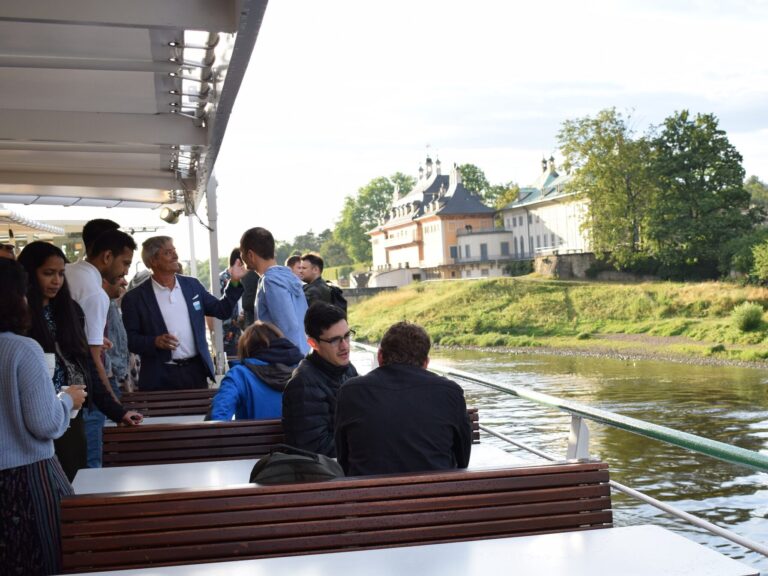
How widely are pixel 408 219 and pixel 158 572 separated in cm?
8767

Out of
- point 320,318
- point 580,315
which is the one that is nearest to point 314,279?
point 320,318

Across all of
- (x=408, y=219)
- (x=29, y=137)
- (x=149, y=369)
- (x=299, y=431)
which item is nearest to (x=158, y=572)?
(x=299, y=431)

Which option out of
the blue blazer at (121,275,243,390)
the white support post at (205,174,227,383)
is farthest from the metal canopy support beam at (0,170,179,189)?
the blue blazer at (121,275,243,390)

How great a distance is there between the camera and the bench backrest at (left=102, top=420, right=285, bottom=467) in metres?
3.39

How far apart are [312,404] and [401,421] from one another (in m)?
0.62

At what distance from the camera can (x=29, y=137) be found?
564 cm

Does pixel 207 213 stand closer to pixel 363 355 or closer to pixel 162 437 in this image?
pixel 363 355

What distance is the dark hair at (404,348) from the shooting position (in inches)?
107

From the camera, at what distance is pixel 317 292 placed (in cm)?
631

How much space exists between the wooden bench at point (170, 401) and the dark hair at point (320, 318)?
1.30 m

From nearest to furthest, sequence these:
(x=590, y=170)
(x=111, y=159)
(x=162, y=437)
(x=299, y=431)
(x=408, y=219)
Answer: (x=299, y=431)
(x=162, y=437)
(x=111, y=159)
(x=590, y=170)
(x=408, y=219)

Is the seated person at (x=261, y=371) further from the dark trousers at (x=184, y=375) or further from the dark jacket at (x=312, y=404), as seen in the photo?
the dark trousers at (x=184, y=375)

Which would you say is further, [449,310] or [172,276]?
[449,310]

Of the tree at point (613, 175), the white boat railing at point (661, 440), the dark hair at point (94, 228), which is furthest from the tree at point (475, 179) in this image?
the white boat railing at point (661, 440)
